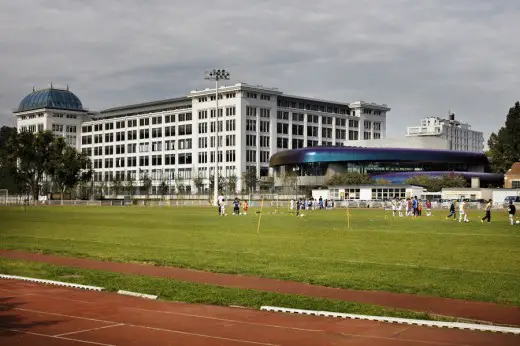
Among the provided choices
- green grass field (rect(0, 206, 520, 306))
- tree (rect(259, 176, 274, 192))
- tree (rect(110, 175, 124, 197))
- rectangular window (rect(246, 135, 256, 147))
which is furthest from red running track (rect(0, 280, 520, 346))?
tree (rect(110, 175, 124, 197))

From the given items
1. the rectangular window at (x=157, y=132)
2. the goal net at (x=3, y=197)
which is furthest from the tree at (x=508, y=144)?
the goal net at (x=3, y=197)

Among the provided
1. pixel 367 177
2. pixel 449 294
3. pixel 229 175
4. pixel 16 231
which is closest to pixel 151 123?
pixel 229 175

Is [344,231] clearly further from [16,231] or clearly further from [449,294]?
[449,294]

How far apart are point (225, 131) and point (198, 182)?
16.9 m

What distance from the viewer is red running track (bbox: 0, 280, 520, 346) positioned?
1193 cm

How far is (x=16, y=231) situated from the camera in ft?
136

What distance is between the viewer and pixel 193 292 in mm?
17594

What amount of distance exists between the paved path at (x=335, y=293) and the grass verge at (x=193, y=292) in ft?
2.53

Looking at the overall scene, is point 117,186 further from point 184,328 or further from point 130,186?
point 184,328

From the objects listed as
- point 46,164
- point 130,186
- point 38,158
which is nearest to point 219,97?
point 130,186

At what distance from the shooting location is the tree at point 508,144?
139125 millimetres

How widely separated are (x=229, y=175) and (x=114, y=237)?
13172cm

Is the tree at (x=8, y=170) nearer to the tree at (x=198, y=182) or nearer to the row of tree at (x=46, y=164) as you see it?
the row of tree at (x=46, y=164)

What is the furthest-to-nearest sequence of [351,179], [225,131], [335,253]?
1. [225,131]
2. [351,179]
3. [335,253]
